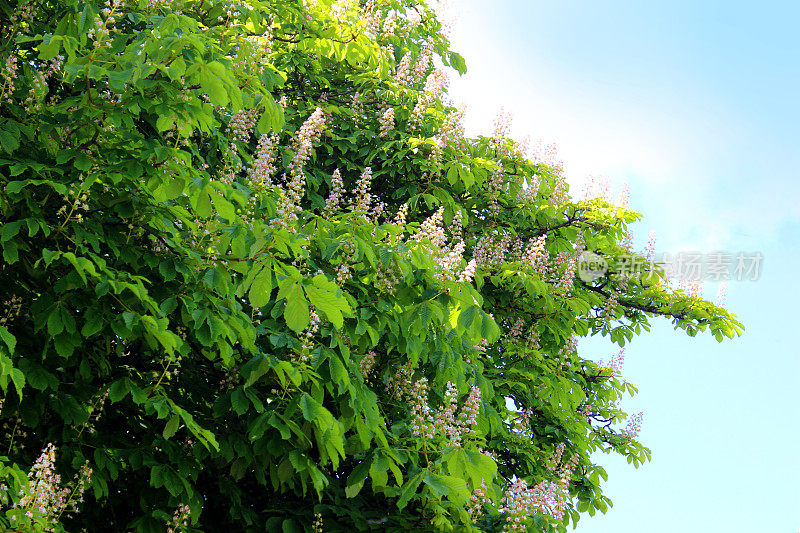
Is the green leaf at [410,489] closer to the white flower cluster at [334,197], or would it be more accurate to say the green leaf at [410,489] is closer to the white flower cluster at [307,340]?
the white flower cluster at [307,340]

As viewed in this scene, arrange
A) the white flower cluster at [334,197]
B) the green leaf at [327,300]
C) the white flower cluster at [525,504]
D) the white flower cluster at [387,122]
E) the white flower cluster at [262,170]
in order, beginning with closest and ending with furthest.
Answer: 1. the green leaf at [327,300]
2. the white flower cluster at [525,504]
3. the white flower cluster at [262,170]
4. the white flower cluster at [334,197]
5. the white flower cluster at [387,122]

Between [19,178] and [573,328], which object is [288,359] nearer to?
[19,178]

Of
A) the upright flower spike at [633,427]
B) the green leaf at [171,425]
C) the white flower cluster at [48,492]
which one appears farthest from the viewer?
the upright flower spike at [633,427]

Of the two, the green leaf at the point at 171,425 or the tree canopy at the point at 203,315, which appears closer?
the tree canopy at the point at 203,315

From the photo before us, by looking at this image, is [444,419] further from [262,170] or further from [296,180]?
[262,170]

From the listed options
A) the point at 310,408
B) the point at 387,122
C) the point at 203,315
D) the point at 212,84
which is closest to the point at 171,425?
the point at 203,315

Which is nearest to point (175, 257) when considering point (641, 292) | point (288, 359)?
point (288, 359)

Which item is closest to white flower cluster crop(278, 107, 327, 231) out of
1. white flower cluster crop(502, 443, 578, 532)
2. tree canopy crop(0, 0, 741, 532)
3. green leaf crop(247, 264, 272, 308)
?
tree canopy crop(0, 0, 741, 532)

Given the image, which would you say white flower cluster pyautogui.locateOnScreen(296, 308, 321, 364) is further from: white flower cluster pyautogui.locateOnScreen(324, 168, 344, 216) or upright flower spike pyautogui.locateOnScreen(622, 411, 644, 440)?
upright flower spike pyautogui.locateOnScreen(622, 411, 644, 440)

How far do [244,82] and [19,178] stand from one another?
1.63 metres

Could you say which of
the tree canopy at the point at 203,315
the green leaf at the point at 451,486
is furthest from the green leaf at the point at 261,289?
the green leaf at the point at 451,486

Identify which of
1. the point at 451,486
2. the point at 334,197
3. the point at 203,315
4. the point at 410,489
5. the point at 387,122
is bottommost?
the point at 410,489

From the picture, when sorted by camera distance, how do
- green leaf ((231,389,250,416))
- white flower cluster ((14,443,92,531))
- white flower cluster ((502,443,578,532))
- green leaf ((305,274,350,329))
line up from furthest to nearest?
white flower cluster ((502,443,578,532))
green leaf ((231,389,250,416))
white flower cluster ((14,443,92,531))
green leaf ((305,274,350,329))

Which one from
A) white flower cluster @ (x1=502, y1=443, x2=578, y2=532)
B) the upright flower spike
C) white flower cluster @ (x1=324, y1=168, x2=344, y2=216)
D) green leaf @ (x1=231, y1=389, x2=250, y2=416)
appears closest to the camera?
green leaf @ (x1=231, y1=389, x2=250, y2=416)
